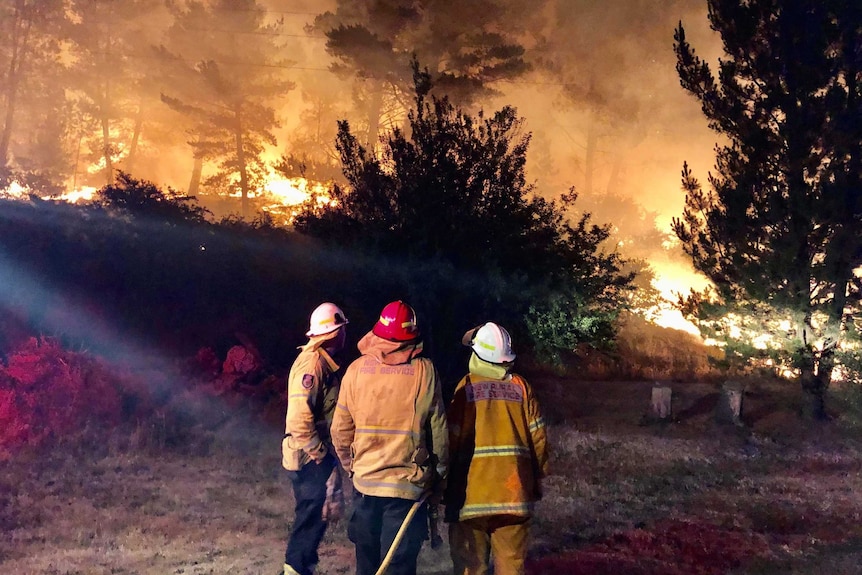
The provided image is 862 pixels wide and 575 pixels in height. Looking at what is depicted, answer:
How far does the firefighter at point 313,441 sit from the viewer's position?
3787 mm

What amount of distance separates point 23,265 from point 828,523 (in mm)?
13325

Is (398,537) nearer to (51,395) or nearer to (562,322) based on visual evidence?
(562,322)

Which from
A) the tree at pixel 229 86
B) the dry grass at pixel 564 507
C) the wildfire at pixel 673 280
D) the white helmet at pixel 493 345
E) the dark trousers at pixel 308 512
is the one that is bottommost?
the dry grass at pixel 564 507

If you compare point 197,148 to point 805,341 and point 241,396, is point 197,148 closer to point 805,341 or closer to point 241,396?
point 241,396

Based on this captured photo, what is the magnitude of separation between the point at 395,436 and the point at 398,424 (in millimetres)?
62

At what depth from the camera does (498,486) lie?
3.33 meters

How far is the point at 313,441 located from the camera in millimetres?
3773

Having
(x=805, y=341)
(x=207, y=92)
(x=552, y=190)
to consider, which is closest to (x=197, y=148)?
(x=207, y=92)

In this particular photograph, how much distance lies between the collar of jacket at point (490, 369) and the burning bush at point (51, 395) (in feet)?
21.6

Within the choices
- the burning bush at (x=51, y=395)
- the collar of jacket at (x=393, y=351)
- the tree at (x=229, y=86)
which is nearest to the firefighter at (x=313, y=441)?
the collar of jacket at (x=393, y=351)

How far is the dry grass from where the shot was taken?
16.5ft

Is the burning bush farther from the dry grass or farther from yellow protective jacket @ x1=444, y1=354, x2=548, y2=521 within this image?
yellow protective jacket @ x1=444, y1=354, x2=548, y2=521

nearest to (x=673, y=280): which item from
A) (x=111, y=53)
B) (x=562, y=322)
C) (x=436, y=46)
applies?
(x=436, y=46)

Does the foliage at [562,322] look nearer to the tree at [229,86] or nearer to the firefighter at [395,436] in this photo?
the firefighter at [395,436]
